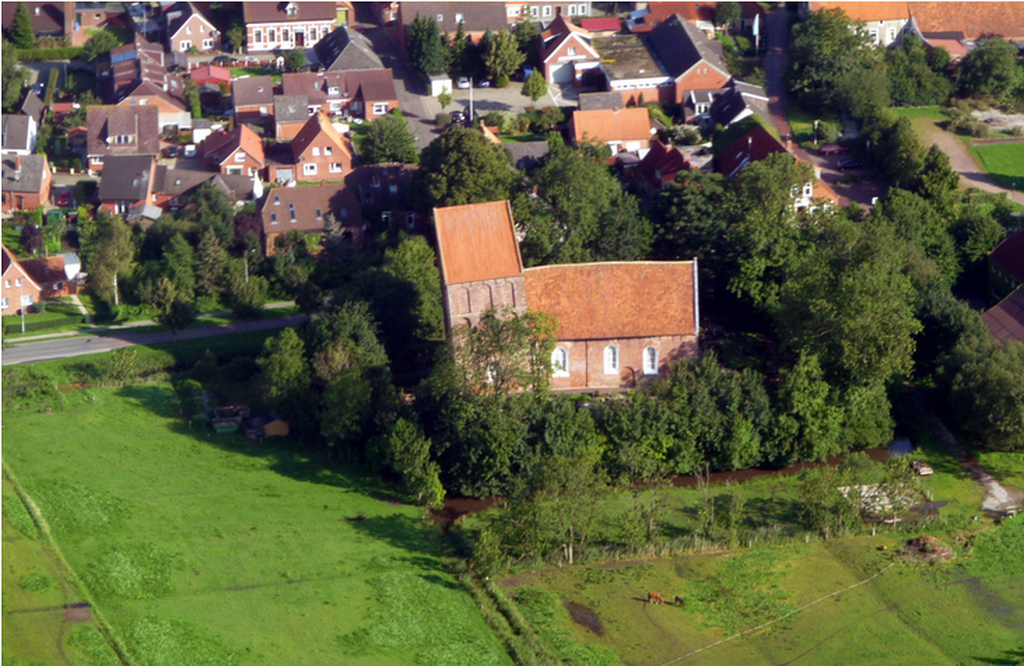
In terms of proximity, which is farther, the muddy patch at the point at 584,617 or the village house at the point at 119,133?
the village house at the point at 119,133

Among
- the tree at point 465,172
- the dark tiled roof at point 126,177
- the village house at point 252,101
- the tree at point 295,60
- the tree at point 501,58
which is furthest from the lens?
the tree at point 295,60

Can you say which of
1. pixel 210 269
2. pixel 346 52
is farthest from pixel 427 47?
pixel 210 269

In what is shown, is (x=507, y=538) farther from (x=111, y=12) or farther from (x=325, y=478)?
(x=111, y=12)

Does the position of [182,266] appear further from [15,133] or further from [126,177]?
[15,133]

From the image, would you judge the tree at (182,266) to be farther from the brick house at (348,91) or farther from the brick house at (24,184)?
the brick house at (348,91)

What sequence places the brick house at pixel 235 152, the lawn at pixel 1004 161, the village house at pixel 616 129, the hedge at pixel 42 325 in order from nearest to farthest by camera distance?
the hedge at pixel 42 325
the lawn at pixel 1004 161
the brick house at pixel 235 152
the village house at pixel 616 129

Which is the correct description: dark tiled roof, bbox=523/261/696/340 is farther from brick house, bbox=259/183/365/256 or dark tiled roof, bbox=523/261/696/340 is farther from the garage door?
the garage door

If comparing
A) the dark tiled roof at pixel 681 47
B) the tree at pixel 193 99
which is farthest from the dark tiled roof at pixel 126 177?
the dark tiled roof at pixel 681 47
